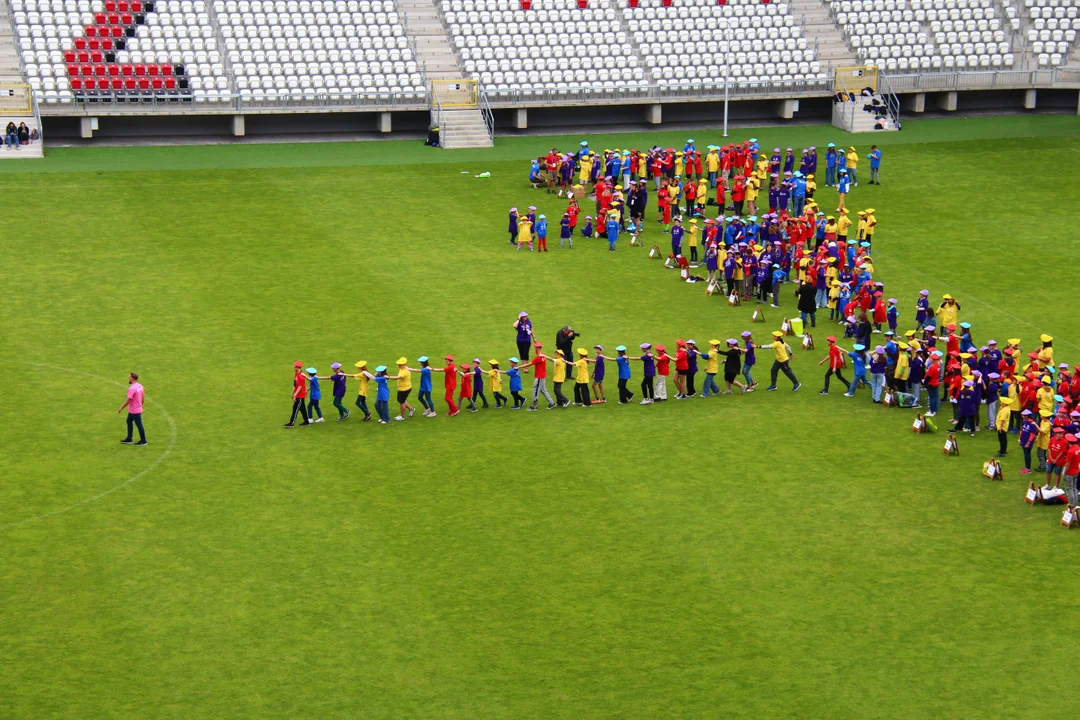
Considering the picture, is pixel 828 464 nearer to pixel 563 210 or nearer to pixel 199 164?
A: pixel 563 210

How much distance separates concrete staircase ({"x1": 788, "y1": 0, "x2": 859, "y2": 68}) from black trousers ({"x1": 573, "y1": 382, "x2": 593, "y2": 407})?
116 feet

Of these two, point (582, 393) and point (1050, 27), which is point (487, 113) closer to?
point (1050, 27)

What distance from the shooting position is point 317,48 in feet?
198

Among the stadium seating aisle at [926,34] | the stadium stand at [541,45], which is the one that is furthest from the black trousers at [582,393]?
the stadium seating aisle at [926,34]

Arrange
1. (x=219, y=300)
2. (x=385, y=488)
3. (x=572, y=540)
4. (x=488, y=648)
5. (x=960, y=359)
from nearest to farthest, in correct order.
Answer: (x=488, y=648) < (x=572, y=540) < (x=385, y=488) < (x=960, y=359) < (x=219, y=300)

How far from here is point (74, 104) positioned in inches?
2178

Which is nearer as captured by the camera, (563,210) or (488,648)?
(488,648)

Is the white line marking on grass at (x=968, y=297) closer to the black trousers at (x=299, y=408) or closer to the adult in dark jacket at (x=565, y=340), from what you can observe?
the adult in dark jacket at (x=565, y=340)

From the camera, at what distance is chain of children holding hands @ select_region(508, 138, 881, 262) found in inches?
1631

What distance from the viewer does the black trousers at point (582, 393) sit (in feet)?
105

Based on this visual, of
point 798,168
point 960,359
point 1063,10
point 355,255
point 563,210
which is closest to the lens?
point 960,359

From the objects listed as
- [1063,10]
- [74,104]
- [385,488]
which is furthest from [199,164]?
[1063,10]

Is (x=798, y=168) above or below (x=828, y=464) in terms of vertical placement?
above

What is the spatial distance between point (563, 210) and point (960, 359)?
19.7 m
